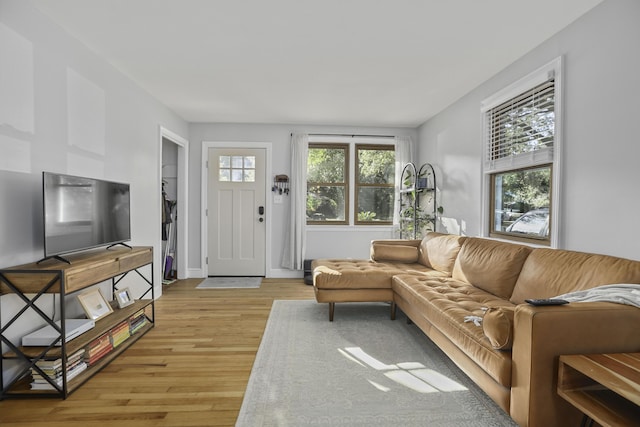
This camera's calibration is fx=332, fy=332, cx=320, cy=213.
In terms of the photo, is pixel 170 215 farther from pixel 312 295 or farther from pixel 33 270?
pixel 33 270

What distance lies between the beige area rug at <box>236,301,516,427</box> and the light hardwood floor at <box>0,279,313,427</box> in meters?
0.16

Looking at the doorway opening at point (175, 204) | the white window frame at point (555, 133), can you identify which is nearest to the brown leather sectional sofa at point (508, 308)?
the white window frame at point (555, 133)

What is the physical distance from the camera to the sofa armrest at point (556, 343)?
1.42 m

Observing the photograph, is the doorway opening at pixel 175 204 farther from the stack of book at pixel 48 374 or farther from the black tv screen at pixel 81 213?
the stack of book at pixel 48 374

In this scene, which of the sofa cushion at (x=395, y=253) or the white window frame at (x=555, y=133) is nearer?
the white window frame at (x=555, y=133)

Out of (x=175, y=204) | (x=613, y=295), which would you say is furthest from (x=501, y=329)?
(x=175, y=204)

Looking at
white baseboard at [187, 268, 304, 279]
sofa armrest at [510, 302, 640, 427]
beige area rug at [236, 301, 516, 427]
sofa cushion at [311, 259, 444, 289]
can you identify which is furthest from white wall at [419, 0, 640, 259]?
white baseboard at [187, 268, 304, 279]

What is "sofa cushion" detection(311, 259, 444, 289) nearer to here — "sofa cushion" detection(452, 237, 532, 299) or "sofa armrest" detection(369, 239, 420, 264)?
"sofa cushion" detection(452, 237, 532, 299)

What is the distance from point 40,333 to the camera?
2.04 meters

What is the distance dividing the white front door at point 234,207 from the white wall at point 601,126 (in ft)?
12.0

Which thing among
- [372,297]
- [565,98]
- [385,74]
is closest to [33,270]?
[372,297]

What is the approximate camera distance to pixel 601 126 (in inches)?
81.2

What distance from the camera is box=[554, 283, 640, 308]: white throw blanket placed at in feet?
4.92

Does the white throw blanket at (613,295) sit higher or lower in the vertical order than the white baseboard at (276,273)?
higher
